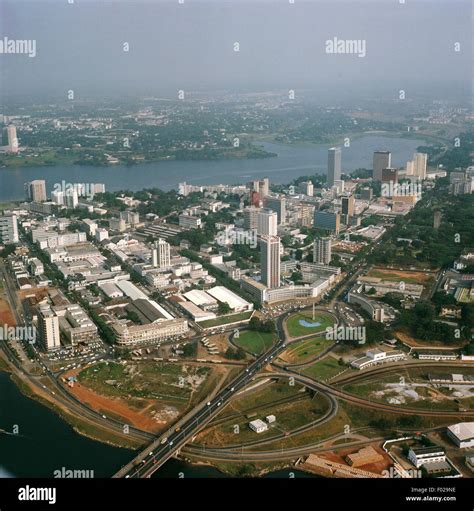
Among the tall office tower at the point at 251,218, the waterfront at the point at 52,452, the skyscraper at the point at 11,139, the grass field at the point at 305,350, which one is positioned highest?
the skyscraper at the point at 11,139

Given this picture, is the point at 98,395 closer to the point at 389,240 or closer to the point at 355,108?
the point at 389,240

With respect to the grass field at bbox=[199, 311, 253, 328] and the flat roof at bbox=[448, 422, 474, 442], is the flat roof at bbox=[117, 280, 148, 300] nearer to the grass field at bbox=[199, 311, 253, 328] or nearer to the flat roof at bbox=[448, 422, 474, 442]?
the grass field at bbox=[199, 311, 253, 328]

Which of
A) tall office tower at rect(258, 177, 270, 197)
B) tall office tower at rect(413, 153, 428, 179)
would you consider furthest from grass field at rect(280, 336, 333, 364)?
tall office tower at rect(413, 153, 428, 179)

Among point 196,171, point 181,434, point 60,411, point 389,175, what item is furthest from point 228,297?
point 196,171

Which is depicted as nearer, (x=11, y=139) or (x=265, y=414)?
(x=265, y=414)

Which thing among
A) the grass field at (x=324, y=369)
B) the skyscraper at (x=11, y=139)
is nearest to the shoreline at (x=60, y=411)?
the grass field at (x=324, y=369)

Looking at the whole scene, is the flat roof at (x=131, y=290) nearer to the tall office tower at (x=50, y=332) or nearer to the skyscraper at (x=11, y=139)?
the tall office tower at (x=50, y=332)

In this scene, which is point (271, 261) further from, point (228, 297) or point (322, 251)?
point (322, 251)
